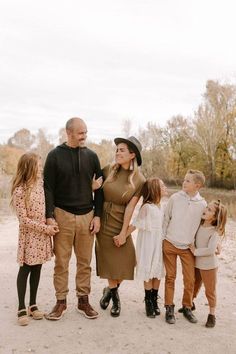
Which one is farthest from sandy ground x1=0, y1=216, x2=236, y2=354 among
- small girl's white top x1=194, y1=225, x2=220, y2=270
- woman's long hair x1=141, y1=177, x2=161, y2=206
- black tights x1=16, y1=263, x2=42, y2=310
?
woman's long hair x1=141, y1=177, x2=161, y2=206

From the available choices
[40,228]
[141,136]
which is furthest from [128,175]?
[141,136]

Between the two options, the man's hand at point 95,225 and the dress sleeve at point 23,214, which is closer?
the dress sleeve at point 23,214

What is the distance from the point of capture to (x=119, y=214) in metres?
4.48

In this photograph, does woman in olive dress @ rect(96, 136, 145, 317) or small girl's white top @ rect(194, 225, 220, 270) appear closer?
small girl's white top @ rect(194, 225, 220, 270)

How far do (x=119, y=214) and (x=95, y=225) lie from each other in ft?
0.95

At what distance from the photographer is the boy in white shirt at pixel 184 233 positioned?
4320mm

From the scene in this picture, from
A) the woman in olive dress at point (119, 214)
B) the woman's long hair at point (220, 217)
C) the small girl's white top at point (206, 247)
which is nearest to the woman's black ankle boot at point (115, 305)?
the woman in olive dress at point (119, 214)

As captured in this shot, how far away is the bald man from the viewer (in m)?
4.26

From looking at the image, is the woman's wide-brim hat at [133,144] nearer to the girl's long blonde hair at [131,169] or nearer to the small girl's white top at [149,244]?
the girl's long blonde hair at [131,169]

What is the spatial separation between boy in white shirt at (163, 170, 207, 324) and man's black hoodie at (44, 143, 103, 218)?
0.93 m

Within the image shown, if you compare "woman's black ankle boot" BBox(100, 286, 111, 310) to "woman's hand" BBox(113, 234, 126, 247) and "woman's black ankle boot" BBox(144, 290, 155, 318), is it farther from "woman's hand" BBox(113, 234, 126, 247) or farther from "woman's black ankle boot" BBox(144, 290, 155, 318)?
"woman's hand" BBox(113, 234, 126, 247)

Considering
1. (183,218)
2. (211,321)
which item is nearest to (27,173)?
(183,218)

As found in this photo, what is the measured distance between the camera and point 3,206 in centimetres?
1476

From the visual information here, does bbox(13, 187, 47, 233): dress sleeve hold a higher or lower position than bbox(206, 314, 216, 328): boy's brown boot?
higher
